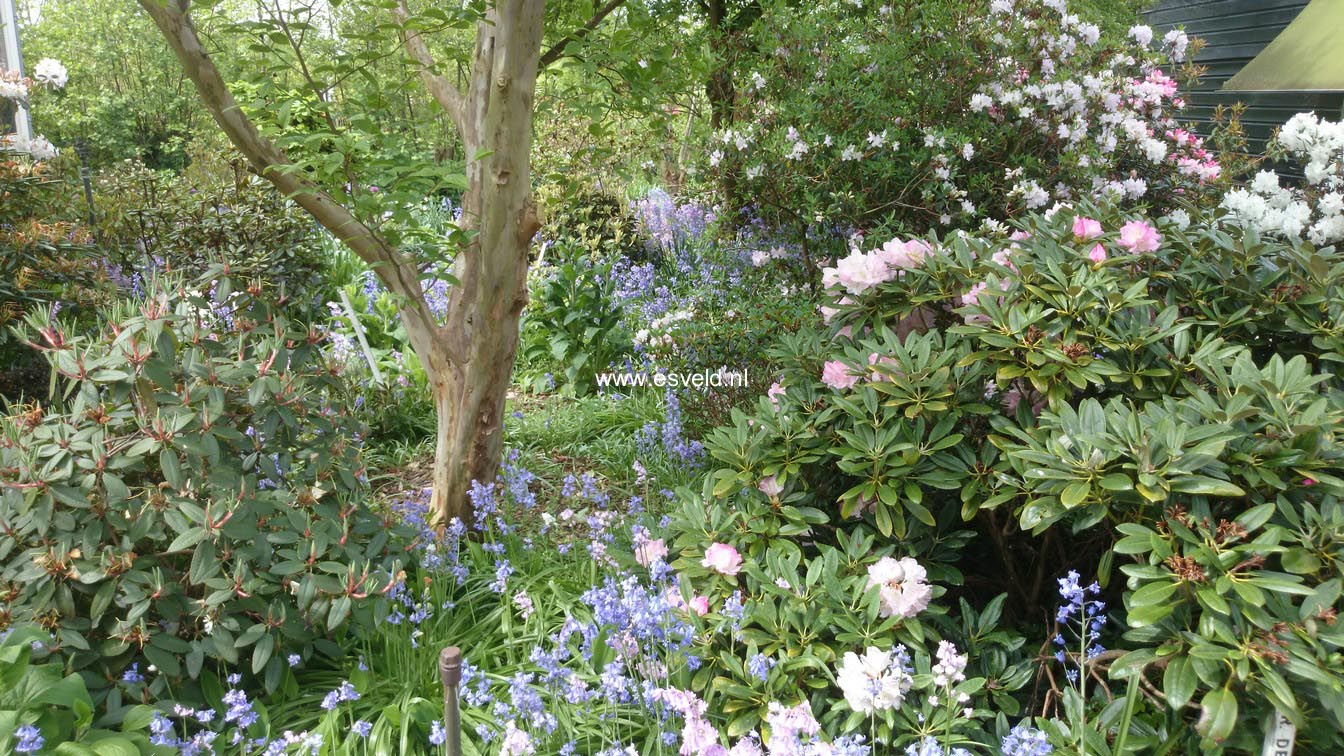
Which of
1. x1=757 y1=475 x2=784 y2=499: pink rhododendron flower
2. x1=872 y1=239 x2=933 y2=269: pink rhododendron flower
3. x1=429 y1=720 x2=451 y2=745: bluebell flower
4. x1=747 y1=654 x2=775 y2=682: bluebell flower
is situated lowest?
x1=429 y1=720 x2=451 y2=745: bluebell flower

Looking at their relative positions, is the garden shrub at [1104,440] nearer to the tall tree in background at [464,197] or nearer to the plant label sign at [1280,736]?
the plant label sign at [1280,736]

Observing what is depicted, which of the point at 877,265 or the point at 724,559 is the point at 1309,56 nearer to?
the point at 877,265

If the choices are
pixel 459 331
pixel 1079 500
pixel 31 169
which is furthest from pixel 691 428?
pixel 31 169

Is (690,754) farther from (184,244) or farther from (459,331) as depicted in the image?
(184,244)

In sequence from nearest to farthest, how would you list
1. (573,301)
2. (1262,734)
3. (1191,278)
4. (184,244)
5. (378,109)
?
(1262,734)
(1191,278)
(378,109)
(184,244)
(573,301)

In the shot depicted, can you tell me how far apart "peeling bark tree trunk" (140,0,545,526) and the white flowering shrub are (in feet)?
4.34

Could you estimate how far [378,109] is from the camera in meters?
2.83

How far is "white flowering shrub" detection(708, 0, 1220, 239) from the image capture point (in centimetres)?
372

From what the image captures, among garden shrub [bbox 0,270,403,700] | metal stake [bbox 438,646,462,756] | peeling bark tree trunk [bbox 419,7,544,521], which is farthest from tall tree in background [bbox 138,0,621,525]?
metal stake [bbox 438,646,462,756]

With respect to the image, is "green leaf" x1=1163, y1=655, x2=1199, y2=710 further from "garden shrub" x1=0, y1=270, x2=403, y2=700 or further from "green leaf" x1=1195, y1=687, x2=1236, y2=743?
"garden shrub" x1=0, y1=270, x2=403, y2=700

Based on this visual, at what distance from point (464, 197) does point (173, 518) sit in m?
1.68

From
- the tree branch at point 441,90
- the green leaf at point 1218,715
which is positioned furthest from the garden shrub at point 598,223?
the green leaf at point 1218,715

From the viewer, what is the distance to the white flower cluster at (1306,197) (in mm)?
2961

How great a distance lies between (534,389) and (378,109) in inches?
91.0
